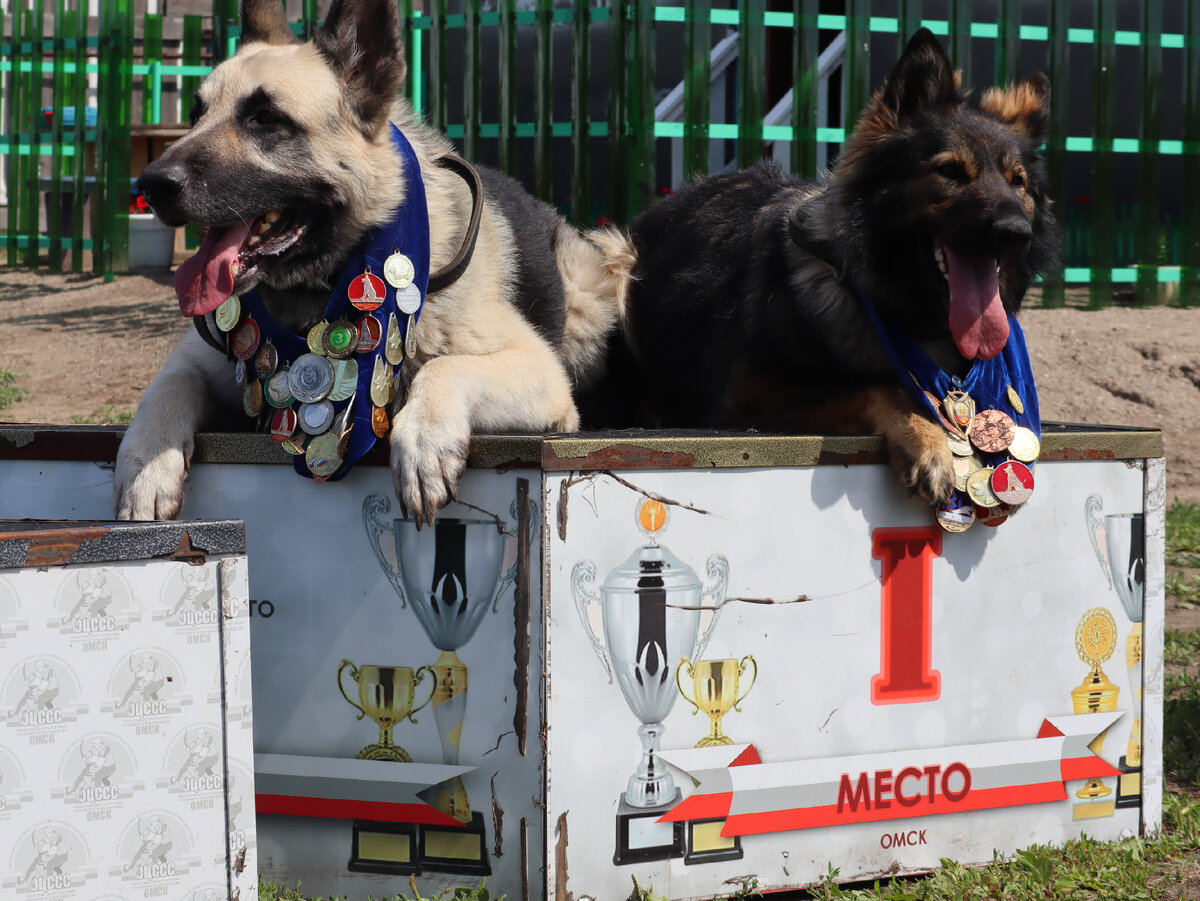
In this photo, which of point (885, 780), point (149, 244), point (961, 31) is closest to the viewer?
point (885, 780)

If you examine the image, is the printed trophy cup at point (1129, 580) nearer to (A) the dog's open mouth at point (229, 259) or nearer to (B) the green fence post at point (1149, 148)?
(A) the dog's open mouth at point (229, 259)

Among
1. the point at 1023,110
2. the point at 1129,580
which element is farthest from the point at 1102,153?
the point at 1129,580

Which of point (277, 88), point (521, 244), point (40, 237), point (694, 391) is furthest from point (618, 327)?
point (40, 237)

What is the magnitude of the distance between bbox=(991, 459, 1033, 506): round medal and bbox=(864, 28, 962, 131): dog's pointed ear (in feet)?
3.60

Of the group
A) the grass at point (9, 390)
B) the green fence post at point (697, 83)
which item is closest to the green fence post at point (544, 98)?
the green fence post at point (697, 83)

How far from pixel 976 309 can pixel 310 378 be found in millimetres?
1678

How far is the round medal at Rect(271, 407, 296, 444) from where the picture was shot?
2604 mm

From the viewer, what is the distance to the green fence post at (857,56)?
27.5 feet

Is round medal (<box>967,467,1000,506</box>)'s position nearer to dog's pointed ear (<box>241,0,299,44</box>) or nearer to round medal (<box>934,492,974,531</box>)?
round medal (<box>934,492,974,531</box>)

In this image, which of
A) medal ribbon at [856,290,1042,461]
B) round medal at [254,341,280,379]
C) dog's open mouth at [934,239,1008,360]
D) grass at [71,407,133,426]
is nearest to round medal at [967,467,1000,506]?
medal ribbon at [856,290,1042,461]

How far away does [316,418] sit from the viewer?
259 cm

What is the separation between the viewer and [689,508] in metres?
2.50

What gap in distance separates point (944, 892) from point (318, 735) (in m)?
1.43

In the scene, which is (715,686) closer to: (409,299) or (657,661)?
(657,661)
